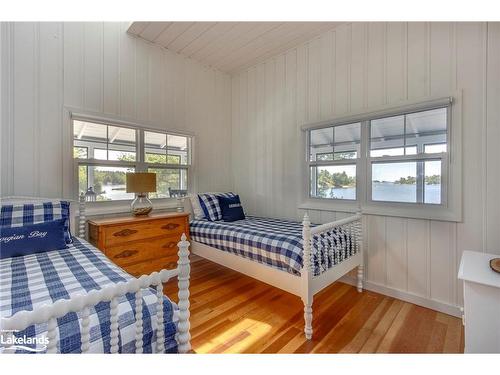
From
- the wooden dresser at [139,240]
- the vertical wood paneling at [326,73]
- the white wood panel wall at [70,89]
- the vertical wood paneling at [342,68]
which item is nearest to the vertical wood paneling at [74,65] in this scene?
the white wood panel wall at [70,89]

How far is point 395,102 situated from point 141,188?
2.78 m

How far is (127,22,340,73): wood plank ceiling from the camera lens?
105 inches

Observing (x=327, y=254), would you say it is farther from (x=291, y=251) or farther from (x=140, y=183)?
(x=140, y=183)

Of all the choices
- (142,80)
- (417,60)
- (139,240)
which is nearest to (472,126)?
(417,60)

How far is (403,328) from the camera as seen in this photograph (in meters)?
1.81

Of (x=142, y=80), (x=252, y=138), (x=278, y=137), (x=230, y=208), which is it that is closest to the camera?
(x=142, y=80)

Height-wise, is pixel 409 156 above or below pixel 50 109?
below

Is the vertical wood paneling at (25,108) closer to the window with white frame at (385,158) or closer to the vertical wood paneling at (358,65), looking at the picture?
the window with white frame at (385,158)

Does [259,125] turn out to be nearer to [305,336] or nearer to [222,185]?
[222,185]

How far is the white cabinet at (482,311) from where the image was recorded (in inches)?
50.4

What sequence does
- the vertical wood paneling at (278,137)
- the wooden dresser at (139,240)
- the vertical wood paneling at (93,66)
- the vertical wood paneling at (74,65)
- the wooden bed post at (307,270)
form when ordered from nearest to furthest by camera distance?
the wooden bed post at (307,270) < the wooden dresser at (139,240) < the vertical wood paneling at (74,65) < the vertical wood paneling at (93,66) < the vertical wood paneling at (278,137)

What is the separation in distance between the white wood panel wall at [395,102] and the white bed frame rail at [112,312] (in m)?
2.12

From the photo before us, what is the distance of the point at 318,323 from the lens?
1.87 meters
